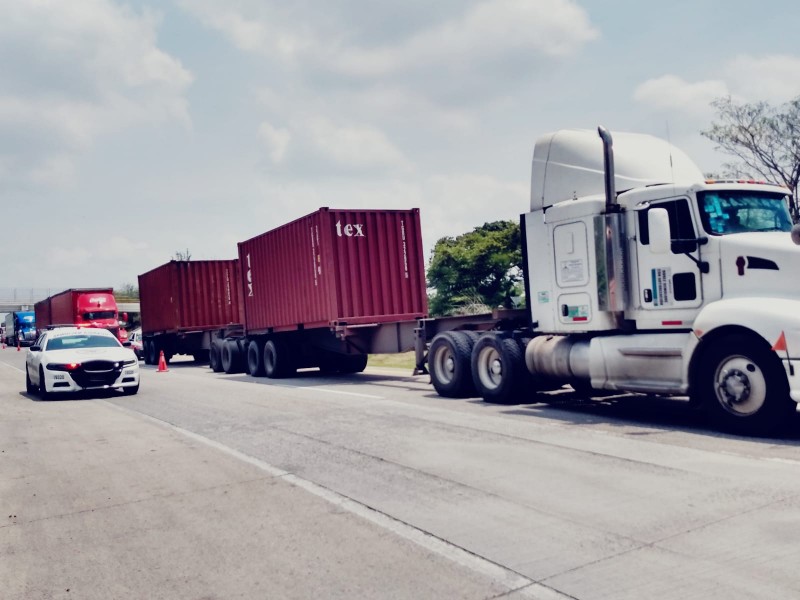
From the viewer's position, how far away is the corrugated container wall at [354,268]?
16.7 metres

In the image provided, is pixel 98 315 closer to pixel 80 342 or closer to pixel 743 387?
pixel 80 342

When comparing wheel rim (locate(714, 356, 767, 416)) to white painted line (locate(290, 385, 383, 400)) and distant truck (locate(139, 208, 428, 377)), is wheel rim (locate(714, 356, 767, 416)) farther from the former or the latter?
distant truck (locate(139, 208, 428, 377))

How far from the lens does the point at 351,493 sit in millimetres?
6152

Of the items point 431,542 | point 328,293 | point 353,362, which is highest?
point 328,293

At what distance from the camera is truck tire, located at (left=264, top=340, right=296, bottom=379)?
64.4 feet

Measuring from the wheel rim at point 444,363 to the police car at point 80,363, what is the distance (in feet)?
21.4

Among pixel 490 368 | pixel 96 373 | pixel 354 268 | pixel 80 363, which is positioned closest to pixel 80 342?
pixel 80 363

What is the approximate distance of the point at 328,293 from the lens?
653 inches

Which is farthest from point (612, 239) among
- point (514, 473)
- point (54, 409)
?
point (54, 409)

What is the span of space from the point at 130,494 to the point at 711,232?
6.87m

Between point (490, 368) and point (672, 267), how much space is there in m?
3.65

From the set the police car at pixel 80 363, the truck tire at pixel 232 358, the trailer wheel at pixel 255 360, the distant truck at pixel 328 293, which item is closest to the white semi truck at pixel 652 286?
the distant truck at pixel 328 293

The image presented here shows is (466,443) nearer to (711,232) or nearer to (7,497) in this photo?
(711,232)

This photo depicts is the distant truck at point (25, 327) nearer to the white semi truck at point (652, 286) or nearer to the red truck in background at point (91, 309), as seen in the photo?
the red truck in background at point (91, 309)
